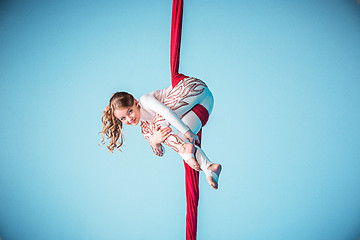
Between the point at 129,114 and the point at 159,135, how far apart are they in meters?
0.15

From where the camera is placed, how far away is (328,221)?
2.42 m

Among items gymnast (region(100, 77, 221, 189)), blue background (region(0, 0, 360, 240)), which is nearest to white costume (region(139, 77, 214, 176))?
gymnast (region(100, 77, 221, 189))

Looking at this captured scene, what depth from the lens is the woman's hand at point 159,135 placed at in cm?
130

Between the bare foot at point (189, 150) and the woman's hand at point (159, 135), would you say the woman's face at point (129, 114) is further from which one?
the bare foot at point (189, 150)

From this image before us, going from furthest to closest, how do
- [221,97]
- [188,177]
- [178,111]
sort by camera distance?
[221,97] → [188,177] → [178,111]

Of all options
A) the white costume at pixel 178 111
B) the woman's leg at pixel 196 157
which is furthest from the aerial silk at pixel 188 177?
the woman's leg at pixel 196 157

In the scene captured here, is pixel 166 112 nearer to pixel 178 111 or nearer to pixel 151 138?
pixel 178 111

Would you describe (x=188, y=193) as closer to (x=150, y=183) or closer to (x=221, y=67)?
(x=150, y=183)

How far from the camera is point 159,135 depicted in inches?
51.9

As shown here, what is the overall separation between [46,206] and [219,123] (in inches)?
57.7

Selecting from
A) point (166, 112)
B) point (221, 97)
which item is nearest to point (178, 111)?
point (166, 112)

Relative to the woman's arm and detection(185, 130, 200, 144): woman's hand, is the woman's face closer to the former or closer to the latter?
the woman's arm

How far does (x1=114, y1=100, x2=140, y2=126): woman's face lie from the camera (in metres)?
1.32

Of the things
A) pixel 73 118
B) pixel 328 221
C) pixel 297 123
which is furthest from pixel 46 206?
pixel 328 221
